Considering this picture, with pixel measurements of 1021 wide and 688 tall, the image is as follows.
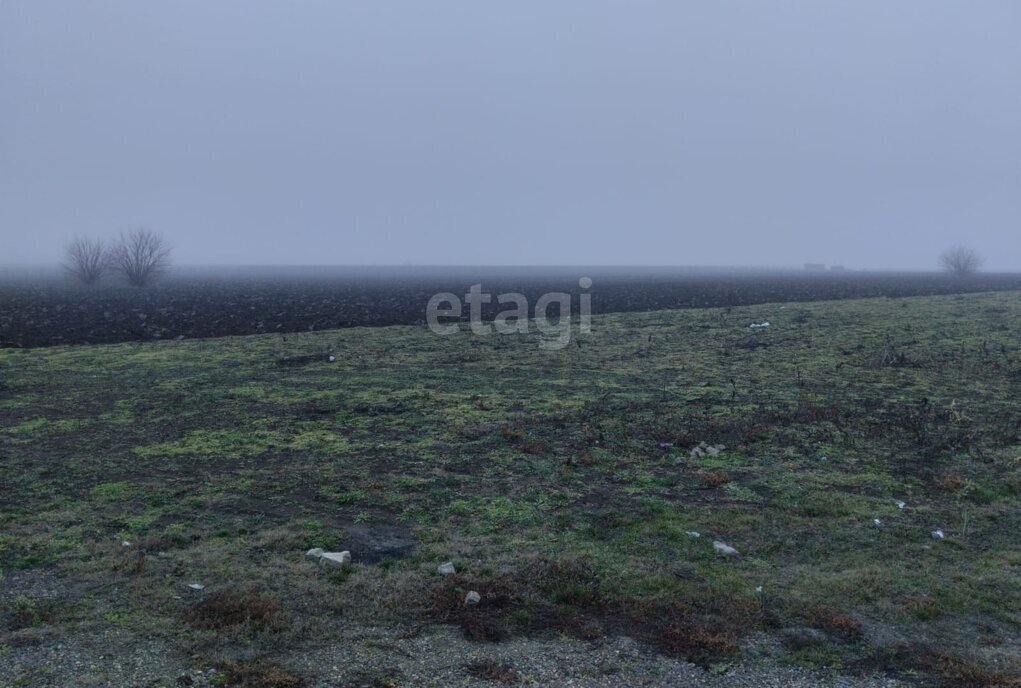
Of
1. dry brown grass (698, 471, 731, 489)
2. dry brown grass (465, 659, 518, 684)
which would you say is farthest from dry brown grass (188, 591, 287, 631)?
dry brown grass (698, 471, 731, 489)

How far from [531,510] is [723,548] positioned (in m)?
2.39

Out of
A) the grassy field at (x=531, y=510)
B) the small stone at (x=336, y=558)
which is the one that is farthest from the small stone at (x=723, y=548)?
the small stone at (x=336, y=558)

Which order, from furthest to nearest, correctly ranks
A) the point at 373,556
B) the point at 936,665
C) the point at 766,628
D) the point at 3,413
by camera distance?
the point at 3,413 < the point at 373,556 < the point at 766,628 < the point at 936,665

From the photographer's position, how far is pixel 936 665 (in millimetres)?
5387

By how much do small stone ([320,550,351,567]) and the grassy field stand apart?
0.62ft

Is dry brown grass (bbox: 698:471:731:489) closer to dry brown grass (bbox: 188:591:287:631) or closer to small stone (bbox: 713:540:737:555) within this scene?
small stone (bbox: 713:540:737:555)

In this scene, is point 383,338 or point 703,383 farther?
point 383,338

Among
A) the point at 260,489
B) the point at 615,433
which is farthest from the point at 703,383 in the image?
the point at 260,489

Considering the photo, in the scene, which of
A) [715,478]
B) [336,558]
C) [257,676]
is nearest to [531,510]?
[336,558]

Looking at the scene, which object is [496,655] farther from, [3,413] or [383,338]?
[383,338]

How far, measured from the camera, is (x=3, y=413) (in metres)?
14.1

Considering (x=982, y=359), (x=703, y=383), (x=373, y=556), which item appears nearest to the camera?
(x=373, y=556)

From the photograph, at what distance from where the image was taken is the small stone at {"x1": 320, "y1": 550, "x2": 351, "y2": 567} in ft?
23.6

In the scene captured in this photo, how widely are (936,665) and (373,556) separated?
514 cm
